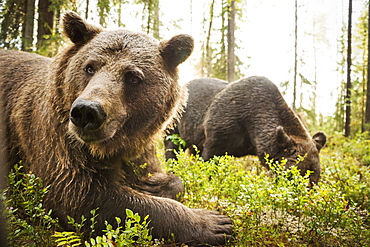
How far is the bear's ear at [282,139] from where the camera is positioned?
575 centimetres

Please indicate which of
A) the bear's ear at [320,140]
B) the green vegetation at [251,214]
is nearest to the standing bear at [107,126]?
the green vegetation at [251,214]

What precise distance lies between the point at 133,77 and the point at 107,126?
613 millimetres

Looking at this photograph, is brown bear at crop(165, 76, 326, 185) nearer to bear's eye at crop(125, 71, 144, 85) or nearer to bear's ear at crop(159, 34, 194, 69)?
bear's ear at crop(159, 34, 194, 69)

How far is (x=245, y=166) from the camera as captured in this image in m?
7.77

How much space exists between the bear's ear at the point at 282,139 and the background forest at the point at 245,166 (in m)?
0.77

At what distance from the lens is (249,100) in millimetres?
6711

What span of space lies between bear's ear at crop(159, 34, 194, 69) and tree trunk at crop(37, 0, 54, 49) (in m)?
5.84

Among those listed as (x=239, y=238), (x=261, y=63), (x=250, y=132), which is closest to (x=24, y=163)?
(x=239, y=238)

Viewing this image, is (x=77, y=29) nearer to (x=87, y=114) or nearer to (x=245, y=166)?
(x=87, y=114)

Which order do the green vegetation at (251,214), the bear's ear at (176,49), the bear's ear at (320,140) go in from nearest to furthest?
the green vegetation at (251,214), the bear's ear at (176,49), the bear's ear at (320,140)

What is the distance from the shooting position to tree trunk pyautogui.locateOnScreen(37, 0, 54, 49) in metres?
7.92

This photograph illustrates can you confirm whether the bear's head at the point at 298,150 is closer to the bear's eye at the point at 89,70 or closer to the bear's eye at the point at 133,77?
the bear's eye at the point at 133,77

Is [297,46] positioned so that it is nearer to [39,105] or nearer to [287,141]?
[287,141]

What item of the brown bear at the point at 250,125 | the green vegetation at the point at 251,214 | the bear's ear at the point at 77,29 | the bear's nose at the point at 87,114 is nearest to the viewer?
the bear's nose at the point at 87,114
